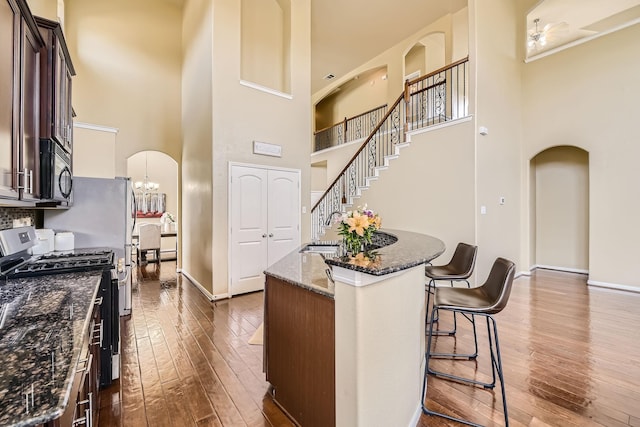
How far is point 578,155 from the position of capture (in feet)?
18.9

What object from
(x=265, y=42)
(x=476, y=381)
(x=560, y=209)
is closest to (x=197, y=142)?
(x=265, y=42)

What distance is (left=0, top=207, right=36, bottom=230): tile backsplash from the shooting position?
2155 mm

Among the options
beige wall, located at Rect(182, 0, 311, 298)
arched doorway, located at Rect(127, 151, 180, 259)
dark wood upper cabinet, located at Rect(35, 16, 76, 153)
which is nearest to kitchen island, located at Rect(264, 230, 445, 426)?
dark wood upper cabinet, located at Rect(35, 16, 76, 153)

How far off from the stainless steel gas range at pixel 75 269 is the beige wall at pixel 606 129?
22.2ft

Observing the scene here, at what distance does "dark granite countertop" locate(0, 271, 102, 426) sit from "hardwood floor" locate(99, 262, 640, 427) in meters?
0.99

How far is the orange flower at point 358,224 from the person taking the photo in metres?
1.71

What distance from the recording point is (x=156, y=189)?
27.5ft

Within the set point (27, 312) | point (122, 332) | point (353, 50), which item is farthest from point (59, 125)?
point (353, 50)

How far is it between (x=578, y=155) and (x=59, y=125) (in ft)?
26.0

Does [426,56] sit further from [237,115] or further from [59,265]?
[59,265]

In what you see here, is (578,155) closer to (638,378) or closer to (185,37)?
(638,378)

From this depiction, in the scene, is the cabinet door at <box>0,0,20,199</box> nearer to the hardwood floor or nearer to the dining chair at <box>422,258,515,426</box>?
the hardwood floor

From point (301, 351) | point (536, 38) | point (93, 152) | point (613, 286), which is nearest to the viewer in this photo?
point (301, 351)

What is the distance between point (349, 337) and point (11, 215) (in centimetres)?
285
